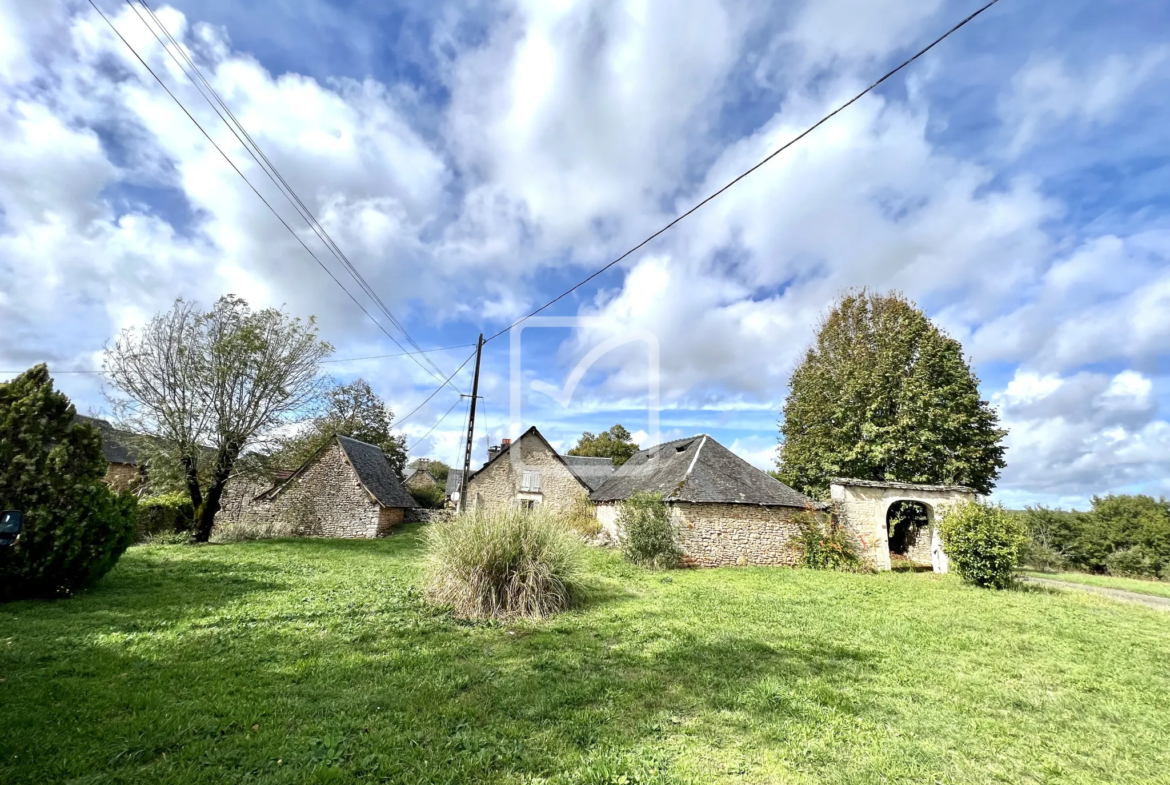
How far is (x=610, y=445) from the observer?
4756 cm

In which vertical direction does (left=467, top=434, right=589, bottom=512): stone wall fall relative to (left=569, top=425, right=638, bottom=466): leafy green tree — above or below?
below

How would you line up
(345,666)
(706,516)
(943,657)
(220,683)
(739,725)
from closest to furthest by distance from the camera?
(739,725), (220,683), (345,666), (943,657), (706,516)

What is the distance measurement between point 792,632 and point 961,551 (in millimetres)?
7738

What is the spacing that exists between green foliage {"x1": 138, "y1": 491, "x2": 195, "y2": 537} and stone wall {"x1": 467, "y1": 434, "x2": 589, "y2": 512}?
11.1 meters

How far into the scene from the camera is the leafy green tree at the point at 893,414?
1923 centimetres

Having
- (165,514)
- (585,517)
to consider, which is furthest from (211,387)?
(585,517)

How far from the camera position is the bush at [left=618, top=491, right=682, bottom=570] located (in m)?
Answer: 13.1

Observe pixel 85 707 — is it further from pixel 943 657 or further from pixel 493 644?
pixel 943 657

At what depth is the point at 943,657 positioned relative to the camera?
5.75 meters

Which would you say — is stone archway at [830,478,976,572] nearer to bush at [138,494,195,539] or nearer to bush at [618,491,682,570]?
bush at [618,491,682,570]

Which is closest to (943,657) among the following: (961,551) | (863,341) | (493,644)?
(493,644)

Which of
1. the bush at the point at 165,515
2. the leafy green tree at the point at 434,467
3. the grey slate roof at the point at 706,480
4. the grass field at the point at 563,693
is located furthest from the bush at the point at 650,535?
the leafy green tree at the point at 434,467

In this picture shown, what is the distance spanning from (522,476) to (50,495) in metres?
18.1

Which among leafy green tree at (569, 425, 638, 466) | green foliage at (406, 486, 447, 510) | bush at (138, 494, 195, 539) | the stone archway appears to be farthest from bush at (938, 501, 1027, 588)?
leafy green tree at (569, 425, 638, 466)
